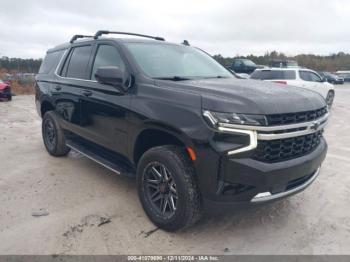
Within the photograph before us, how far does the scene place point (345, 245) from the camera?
2.95 meters

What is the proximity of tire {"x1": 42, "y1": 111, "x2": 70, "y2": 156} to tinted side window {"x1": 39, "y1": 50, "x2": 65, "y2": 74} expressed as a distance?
2.50 ft

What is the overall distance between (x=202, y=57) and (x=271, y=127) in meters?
2.23

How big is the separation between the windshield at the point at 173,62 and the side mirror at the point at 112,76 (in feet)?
0.91

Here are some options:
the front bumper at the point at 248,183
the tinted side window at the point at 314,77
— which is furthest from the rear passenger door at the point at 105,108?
the tinted side window at the point at 314,77

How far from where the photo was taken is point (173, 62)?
3.93 meters

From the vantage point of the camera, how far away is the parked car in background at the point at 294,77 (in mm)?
12945

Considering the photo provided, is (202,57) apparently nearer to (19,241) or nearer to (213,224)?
(213,224)

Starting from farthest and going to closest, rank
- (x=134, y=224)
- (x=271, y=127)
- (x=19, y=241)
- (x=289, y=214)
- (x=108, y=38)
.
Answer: (x=108, y=38) < (x=289, y=214) < (x=134, y=224) < (x=19, y=241) < (x=271, y=127)

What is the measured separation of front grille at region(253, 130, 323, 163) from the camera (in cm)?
265

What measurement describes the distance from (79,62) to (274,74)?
10.1 metres

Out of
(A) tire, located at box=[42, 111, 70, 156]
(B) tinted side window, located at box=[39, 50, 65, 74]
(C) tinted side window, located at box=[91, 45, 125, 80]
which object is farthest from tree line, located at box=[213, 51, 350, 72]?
(C) tinted side window, located at box=[91, 45, 125, 80]

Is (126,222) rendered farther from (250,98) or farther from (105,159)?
(250,98)

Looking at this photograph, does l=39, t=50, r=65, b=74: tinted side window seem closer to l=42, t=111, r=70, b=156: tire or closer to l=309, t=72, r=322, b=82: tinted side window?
l=42, t=111, r=70, b=156: tire

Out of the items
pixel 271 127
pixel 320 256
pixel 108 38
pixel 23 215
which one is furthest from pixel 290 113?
pixel 23 215
